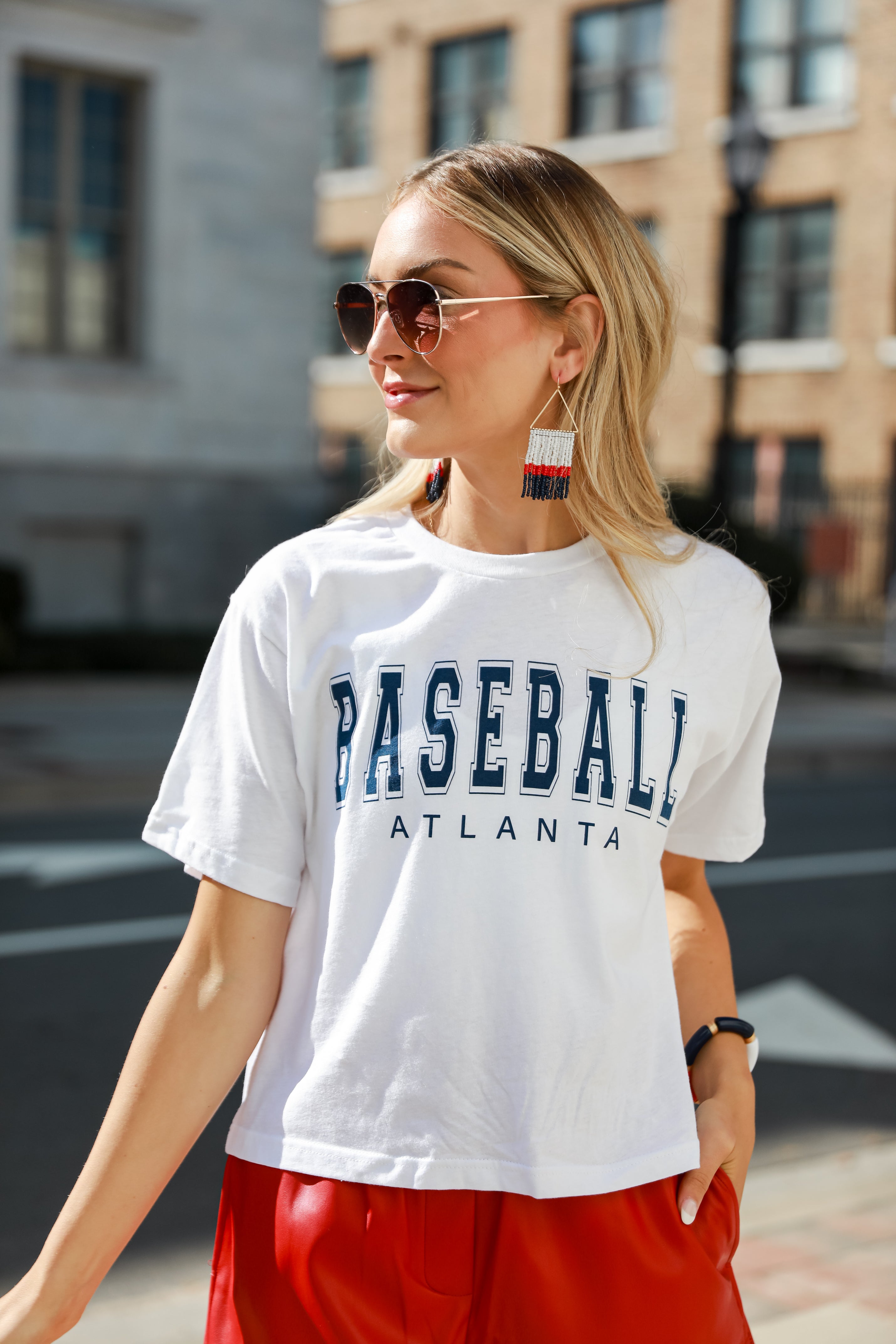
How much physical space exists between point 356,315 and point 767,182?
2816cm


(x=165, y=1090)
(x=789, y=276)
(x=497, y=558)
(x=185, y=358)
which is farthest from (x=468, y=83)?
(x=165, y=1090)

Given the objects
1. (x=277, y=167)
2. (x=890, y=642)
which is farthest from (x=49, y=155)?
(x=890, y=642)

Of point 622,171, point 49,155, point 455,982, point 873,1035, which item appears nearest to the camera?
point 455,982

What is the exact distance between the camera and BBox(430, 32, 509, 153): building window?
30.6 m

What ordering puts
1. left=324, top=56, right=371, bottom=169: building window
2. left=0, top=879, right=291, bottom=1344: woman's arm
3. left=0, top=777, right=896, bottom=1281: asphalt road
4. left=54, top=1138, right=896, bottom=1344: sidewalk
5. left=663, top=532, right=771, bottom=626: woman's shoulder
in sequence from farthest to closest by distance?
left=324, top=56, right=371, bottom=169: building window → left=0, top=777, right=896, bottom=1281: asphalt road → left=54, top=1138, right=896, bottom=1344: sidewalk → left=663, top=532, right=771, bottom=626: woman's shoulder → left=0, top=879, right=291, bottom=1344: woman's arm

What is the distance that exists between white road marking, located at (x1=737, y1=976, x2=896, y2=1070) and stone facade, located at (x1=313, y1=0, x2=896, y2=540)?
748 inches

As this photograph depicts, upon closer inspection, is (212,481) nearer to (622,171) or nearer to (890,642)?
(890,642)

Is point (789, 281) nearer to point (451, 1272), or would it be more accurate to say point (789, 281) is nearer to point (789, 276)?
point (789, 276)

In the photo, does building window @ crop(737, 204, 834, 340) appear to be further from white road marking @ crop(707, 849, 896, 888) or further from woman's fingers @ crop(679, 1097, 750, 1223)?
woman's fingers @ crop(679, 1097, 750, 1223)

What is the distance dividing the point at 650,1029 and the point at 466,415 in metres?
0.68

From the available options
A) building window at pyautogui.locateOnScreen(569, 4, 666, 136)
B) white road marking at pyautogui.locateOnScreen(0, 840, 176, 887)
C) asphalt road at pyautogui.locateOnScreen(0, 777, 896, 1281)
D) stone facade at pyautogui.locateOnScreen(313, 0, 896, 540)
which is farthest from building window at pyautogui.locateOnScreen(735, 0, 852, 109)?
white road marking at pyautogui.locateOnScreen(0, 840, 176, 887)

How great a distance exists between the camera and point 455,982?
4.91 ft

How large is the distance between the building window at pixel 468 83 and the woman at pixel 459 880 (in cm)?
3049

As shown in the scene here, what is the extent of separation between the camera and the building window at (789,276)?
27578 mm
